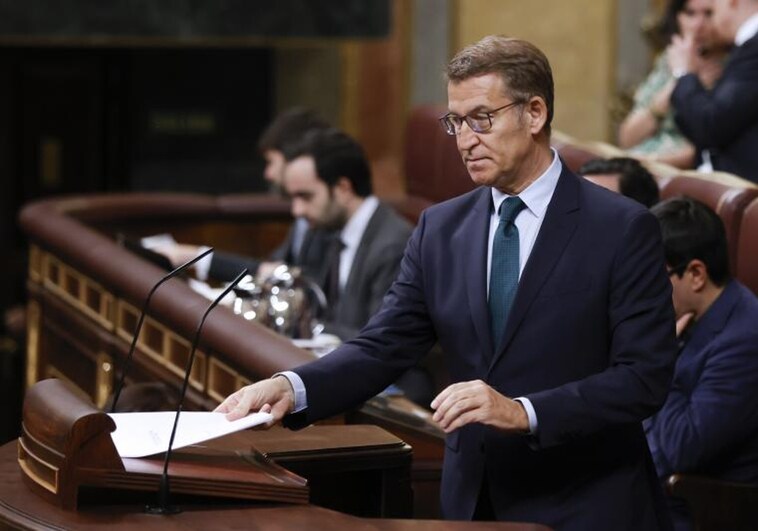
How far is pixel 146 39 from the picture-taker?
7957 millimetres

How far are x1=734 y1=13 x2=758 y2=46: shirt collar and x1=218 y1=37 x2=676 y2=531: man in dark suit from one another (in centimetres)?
215

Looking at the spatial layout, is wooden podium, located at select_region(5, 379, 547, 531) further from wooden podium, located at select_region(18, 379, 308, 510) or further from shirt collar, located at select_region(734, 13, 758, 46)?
shirt collar, located at select_region(734, 13, 758, 46)

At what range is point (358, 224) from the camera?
517 centimetres

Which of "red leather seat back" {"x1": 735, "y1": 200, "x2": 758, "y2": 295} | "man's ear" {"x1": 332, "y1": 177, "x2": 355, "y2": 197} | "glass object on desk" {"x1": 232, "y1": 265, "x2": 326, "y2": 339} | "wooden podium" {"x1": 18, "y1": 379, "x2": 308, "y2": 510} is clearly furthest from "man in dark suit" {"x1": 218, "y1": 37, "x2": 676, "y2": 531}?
"man's ear" {"x1": 332, "y1": 177, "x2": 355, "y2": 197}

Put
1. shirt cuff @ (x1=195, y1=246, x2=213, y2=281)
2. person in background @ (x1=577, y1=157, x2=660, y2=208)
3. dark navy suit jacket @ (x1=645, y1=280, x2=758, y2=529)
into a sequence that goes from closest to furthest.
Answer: dark navy suit jacket @ (x1=645, y1=280, x2=758, y2=529)
person in background @ (x1=577, y1=157, x2=660, y2=208)
shirt cuff @ (x1=195, y1=246, x2=213, y2=281)

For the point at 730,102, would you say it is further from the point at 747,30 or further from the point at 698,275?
the point at 698,275

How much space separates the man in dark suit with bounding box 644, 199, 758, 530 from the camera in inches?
131

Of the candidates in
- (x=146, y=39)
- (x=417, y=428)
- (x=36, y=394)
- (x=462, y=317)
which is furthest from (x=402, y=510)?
(x=146, y=39)

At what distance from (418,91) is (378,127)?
0.92 feet

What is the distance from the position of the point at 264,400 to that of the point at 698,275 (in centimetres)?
117

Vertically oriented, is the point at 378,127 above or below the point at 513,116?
below

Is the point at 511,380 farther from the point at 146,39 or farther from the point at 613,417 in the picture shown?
the point at 146,39

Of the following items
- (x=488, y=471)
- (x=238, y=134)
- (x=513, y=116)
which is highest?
(x=513, y=116)

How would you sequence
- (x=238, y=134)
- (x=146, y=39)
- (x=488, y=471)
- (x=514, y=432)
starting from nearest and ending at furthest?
(x=514, y=432) → (x=488, y=471) → (x=146, y=39) → (x=238, y=134)
